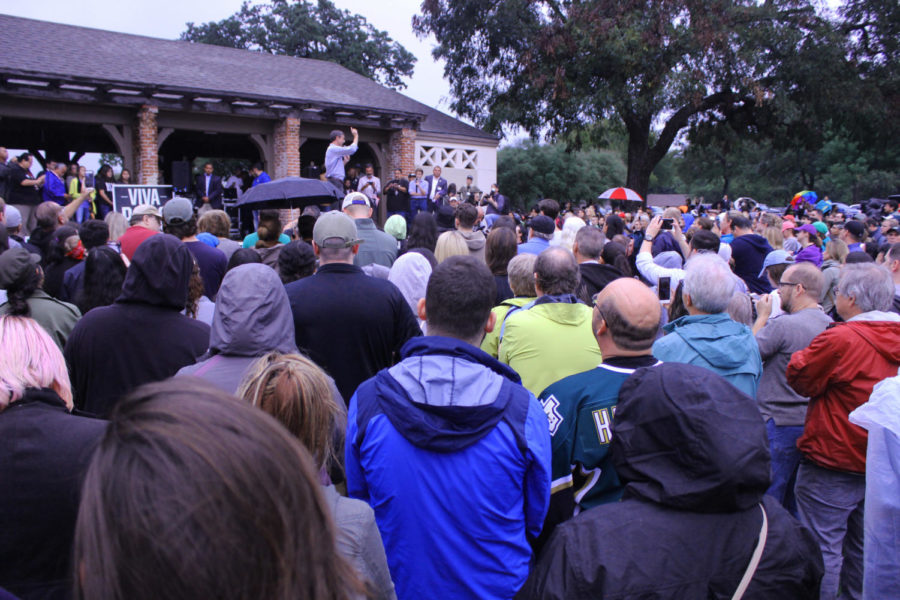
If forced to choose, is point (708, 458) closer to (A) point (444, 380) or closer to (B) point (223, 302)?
(A) point (444, 380)

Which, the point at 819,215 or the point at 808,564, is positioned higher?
the point at 819,215

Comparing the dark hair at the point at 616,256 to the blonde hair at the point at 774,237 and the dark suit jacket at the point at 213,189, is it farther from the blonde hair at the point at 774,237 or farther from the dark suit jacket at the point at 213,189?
the dark suit jacket at the point at 213,189

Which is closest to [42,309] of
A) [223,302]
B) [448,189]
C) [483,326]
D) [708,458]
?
[223,302]

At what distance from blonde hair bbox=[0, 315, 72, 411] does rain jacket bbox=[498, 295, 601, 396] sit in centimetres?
196

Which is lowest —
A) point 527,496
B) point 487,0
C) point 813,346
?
point 527,496

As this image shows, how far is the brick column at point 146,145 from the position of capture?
1506 cm

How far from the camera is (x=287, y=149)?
56.9ft

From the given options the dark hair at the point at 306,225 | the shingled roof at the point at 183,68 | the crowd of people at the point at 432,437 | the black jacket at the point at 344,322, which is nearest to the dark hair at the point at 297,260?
the crowd of people at the point at 432,437

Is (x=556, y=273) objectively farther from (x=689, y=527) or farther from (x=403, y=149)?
(x=403, y=149)

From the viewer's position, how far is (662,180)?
75.8m

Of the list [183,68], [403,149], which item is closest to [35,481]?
[183,68]

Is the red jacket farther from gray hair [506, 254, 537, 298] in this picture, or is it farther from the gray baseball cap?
the gray baseball cap

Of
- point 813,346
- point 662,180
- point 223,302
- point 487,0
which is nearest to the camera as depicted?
point 223,302

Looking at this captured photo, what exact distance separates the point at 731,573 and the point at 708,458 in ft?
1.05
